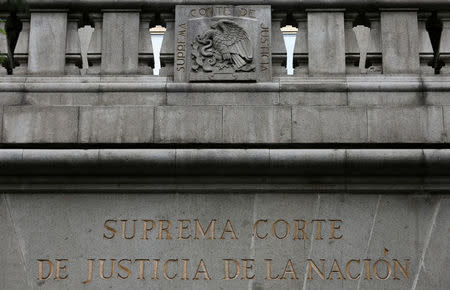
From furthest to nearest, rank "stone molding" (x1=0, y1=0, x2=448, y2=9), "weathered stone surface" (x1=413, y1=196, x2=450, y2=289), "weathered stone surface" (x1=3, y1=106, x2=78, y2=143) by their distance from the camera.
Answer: "stone molding" (x1=0, y1=0, x2=448, y2=9) < "weathered stone surface" (x1=3, y1=106, x2=78, y2=143) < "weathered stone surface" (x1=413, y1=196, x2=450, y2=289)

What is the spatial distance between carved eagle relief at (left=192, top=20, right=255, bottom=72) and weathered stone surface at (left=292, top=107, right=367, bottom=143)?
3.27 feet

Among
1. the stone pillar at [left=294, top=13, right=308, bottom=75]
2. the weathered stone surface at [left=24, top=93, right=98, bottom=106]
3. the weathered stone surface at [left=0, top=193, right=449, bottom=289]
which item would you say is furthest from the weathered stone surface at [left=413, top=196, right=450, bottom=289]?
the weathered stone surface at [left=24, top=93, right=98, bottom=106]

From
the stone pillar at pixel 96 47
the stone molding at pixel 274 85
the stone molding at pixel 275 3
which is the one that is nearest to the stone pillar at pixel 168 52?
the stone molding at pixel 274 85

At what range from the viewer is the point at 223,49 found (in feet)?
41.1

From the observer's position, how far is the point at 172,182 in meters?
12.1

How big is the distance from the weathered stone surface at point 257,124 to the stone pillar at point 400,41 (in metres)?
1.63

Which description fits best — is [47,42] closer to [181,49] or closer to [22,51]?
[22,51]

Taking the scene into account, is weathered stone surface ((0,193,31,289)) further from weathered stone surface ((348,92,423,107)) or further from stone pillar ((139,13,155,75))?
weathered stone surface ((348,92,423,107))

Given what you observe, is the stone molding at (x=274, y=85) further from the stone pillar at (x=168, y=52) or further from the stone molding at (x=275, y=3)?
the stone molding at (x=275, y=3)

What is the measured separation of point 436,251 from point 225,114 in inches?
126

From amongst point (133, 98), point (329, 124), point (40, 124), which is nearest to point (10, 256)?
point (40, 124)

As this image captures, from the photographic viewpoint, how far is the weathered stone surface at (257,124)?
12.0 metres

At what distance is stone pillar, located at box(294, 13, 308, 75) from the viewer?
1269cm

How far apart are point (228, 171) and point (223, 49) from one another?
1.71 meters
